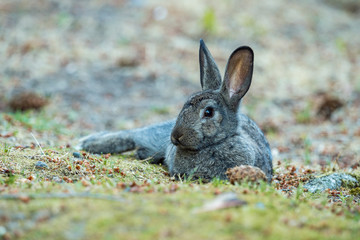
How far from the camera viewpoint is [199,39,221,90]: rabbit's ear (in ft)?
20.2

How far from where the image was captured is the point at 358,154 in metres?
8.75

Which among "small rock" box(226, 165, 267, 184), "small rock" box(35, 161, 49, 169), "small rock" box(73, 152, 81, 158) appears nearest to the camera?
"small rock" box(226, 165, 267, 184)

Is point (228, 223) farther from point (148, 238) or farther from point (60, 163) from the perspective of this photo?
point (60, 163)

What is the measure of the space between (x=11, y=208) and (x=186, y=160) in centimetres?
282

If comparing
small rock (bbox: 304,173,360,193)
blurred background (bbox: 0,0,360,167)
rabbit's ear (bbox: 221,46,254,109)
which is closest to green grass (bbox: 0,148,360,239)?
small rock (bbox: 304,173,360,193)

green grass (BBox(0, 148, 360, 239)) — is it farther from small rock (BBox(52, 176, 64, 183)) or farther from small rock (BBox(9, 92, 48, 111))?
small rock (BBox(9, 92, 48, 111))

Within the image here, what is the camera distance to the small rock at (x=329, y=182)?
5.88 meters

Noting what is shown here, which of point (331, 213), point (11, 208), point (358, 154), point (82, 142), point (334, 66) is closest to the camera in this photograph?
point (11, 208)

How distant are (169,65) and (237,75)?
30.7ft

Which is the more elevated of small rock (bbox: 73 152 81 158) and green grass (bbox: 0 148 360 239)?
green grass (bbox: 0 148 360 239)

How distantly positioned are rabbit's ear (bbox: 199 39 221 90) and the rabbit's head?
0.27m

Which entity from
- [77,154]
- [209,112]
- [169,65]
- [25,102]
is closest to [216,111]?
[209,112]

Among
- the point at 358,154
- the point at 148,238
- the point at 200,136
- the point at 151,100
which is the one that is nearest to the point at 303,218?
the point at 148,238

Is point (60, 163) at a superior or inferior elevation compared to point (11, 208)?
inferior
